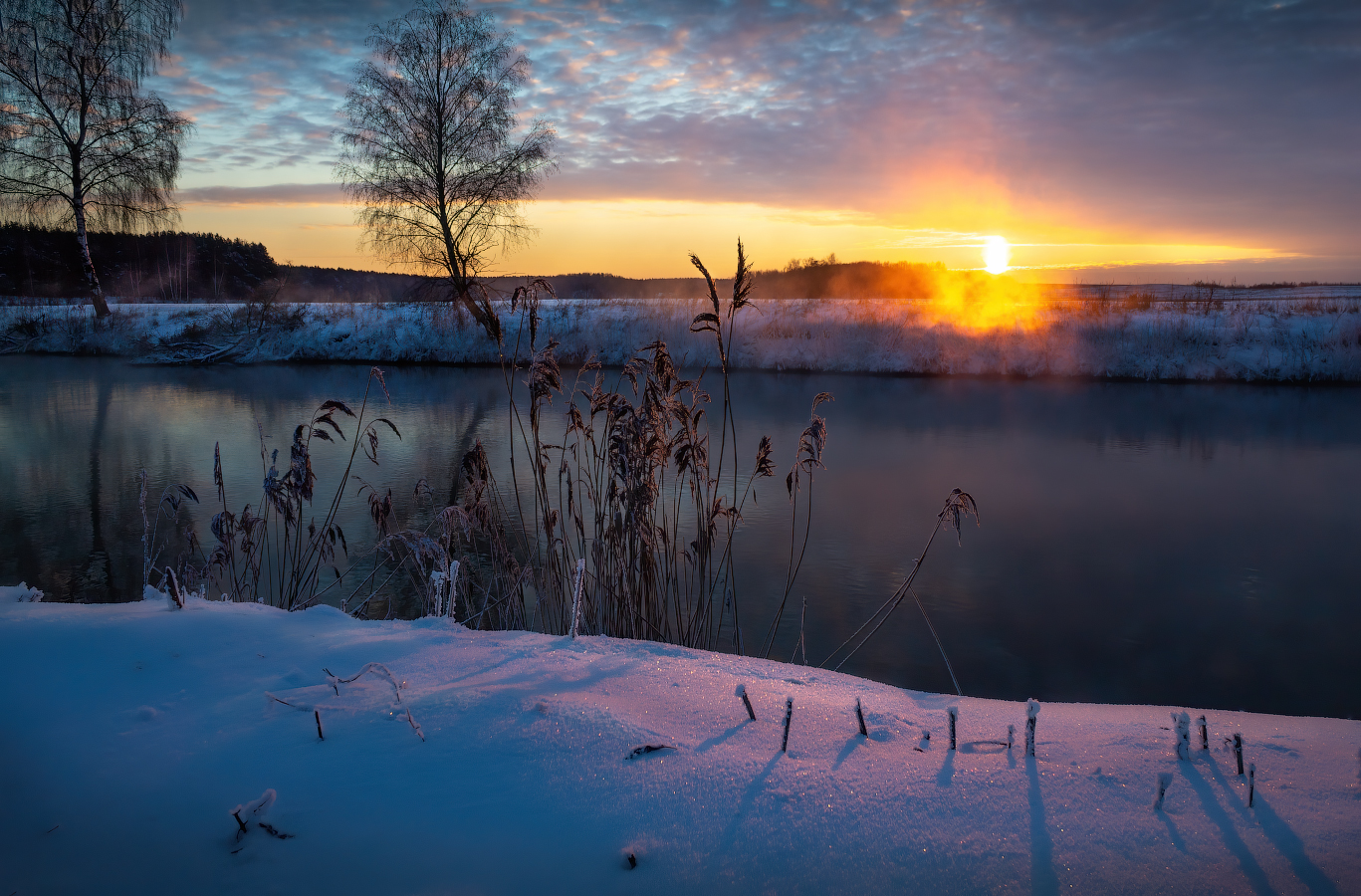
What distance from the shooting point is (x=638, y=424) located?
10.6 ft

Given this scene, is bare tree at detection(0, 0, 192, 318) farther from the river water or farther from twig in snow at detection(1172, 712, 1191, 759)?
twig in snow at detection(1172, 712, 1191, 759)

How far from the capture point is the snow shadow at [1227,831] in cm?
123

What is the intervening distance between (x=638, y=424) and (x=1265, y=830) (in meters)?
2.44

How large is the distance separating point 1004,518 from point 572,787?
569cm

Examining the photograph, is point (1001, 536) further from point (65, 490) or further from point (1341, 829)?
point (65, 490)

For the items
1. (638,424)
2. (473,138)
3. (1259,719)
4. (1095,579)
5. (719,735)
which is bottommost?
(1095,579)

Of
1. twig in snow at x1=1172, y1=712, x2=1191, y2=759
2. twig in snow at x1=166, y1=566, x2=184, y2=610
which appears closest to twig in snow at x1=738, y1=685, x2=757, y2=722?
twig in snow at x1=1172, y1=712, x2=1191, y2=759

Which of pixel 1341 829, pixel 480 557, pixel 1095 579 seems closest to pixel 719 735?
pixel 1341 829

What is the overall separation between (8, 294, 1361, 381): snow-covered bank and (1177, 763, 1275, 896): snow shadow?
10991 millimetres

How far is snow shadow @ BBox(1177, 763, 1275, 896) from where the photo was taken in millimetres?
1233

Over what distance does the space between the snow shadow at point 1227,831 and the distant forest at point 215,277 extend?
1775 cm

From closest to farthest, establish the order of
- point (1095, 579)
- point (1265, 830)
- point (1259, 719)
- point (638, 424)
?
1. point (1265, 830)
2. point (1259, 719)
3. point (638, 424)
4. point (1095, 579)

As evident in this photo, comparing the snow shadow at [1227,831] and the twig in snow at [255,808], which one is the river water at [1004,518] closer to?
the snow shadow at [1227,831]

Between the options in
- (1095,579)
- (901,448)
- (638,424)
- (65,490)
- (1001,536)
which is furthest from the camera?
(901,448)
